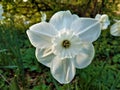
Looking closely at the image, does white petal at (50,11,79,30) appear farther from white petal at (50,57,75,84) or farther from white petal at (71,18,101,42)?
white petal at (50,57,75,84)

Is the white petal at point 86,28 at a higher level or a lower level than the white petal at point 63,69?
higher

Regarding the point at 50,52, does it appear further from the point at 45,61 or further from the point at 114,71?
the point at 114,71

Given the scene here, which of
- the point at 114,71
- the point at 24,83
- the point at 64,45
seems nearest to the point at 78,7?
the point at 114,71

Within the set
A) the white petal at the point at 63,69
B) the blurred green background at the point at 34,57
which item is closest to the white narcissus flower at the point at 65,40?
the white petal at the point at 63,69

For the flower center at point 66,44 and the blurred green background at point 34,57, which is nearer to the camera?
the flower center at point 66,44

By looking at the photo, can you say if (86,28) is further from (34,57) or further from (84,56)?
(34,57)

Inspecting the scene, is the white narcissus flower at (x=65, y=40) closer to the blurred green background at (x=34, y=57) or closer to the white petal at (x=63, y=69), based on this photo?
the white petal at (x=63, y=69)

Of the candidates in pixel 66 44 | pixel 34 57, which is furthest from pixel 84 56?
pixel 34 57

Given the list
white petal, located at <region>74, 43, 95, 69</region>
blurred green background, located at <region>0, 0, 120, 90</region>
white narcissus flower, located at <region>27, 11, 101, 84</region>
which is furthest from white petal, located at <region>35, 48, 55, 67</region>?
blurred green background, located at <region>0, 0, 120, 90</region>
